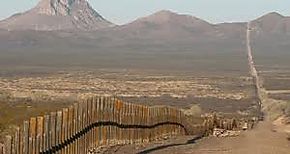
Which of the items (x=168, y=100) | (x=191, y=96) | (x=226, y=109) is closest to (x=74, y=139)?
(x=226, y=109)

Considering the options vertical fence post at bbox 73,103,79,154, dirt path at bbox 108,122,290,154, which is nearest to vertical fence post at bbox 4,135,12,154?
vertical fence post at bbox 73,103,79,154

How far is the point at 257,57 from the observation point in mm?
155875

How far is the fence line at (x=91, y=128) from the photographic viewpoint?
411 inches

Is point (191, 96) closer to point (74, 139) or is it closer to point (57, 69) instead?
point (57, 69)

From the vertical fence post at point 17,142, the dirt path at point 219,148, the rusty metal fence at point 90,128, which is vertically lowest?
the dirt path at point 219,148

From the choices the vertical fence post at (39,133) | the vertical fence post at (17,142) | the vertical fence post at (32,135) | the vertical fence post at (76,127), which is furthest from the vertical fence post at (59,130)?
the vertical fence post at (17,142)

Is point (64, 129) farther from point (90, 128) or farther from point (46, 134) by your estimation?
point (90, 128)

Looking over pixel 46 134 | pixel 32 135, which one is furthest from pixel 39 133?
pixel 46 134

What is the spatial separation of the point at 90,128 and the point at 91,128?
0.16 m

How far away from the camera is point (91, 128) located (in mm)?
16391

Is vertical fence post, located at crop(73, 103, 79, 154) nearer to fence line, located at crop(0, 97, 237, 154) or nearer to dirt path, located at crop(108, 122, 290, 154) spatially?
fence line, located at crop(0, 97, 237, 154)

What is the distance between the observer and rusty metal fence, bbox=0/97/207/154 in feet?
34.2

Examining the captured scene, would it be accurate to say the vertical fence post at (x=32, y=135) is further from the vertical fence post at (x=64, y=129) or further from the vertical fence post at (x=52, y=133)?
the vertical fence post at (x=64, y=129)

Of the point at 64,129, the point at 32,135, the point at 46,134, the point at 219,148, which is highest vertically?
the point at 32,135
